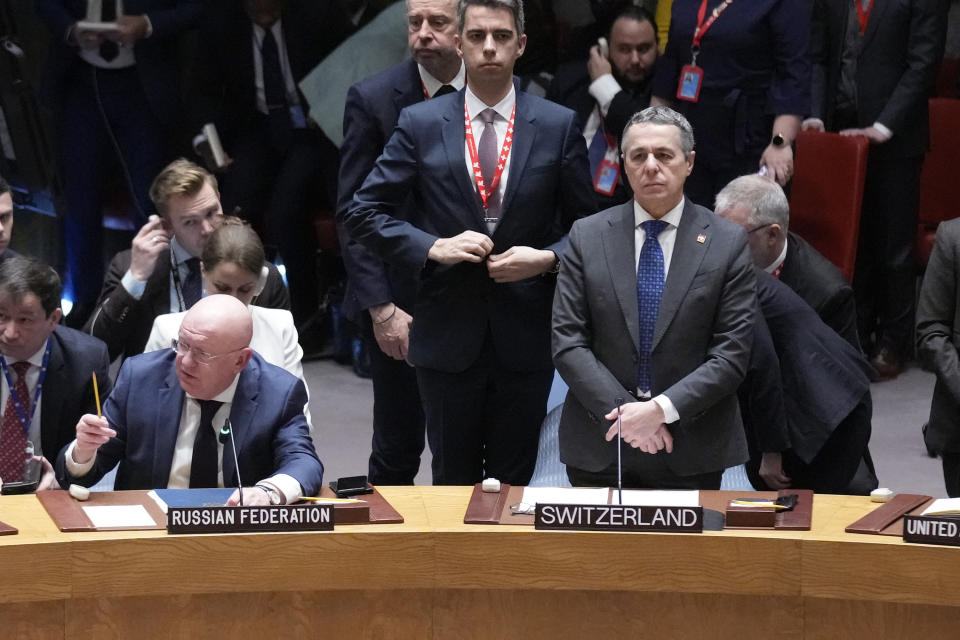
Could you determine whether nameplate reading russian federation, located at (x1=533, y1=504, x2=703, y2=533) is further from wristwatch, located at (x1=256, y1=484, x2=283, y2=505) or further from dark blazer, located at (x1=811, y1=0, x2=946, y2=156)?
dark blazer, located at (x1=811, y1=0, x2=946, y2=156)

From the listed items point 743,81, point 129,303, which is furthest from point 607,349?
point 743,81

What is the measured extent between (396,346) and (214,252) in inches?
21.5

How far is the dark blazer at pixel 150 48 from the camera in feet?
21.8

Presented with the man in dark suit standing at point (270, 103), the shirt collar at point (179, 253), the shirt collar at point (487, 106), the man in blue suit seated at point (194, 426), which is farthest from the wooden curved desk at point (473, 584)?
the man in dark suit standing at point (270, 103)

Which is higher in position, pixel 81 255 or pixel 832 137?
pixel 832 137

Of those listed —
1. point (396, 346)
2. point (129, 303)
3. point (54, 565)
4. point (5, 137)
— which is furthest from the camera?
point (5, 137)

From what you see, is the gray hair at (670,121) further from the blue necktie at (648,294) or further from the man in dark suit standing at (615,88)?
the man in dark suit standing at (615,88)

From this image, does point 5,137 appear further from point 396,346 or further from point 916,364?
point 916,364

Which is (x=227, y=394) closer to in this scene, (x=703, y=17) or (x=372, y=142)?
(x=372, y=142)

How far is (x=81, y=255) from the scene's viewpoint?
697 cm

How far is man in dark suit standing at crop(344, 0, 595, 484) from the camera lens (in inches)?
153

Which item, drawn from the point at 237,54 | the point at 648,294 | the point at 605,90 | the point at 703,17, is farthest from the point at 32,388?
the point at 237,54

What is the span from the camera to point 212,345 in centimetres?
341

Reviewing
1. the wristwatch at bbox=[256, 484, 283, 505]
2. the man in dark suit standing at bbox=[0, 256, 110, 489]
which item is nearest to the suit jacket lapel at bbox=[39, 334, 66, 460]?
the man in dark suit standing at bbox=[0, 256, 110, 489]
